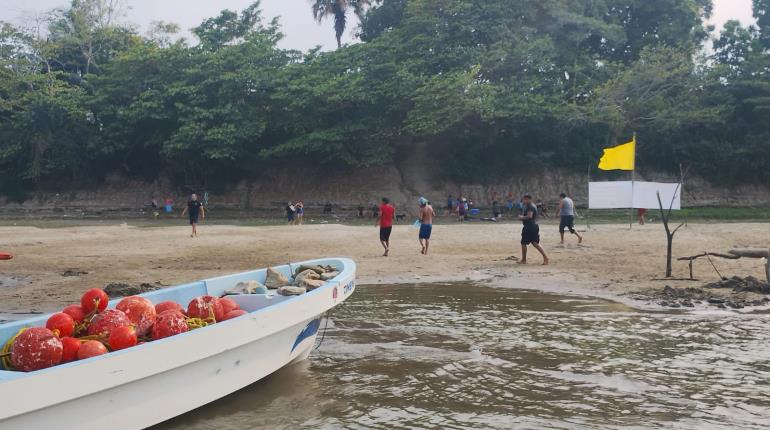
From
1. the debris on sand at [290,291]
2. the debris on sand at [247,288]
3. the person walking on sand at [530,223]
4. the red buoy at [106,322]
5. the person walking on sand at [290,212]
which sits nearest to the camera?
the red buoy at [106,322]

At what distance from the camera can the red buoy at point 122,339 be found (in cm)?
539

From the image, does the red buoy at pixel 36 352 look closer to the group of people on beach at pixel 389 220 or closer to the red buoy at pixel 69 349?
the red buoy at pixel 69 349

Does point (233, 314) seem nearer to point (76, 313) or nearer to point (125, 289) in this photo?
point (76, 313)

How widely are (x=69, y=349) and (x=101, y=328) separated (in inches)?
17.6

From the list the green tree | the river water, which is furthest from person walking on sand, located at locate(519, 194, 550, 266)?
the green tree

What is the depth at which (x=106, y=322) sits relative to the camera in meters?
5.65

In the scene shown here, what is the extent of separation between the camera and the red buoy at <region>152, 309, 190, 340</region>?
5727mm

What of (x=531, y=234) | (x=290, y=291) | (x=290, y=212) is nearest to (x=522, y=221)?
(x=531, y=234)

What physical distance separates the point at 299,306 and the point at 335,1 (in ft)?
143

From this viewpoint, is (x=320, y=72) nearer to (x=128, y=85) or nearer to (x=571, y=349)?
(x=128, y=85)

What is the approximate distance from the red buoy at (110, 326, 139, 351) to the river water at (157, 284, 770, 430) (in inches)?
37.1

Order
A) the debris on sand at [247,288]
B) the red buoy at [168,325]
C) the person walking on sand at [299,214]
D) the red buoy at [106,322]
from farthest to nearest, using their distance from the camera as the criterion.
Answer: the person walking on sand at [299,214] → the debris on sand at [247,288] → the red buoy at [168,325] → the red buoy at [106,322]

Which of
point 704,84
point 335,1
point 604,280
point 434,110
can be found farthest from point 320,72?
point 604,280

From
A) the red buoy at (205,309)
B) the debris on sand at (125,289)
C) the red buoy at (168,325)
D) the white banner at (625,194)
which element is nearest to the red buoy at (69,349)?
the red buoy at (168,325)
